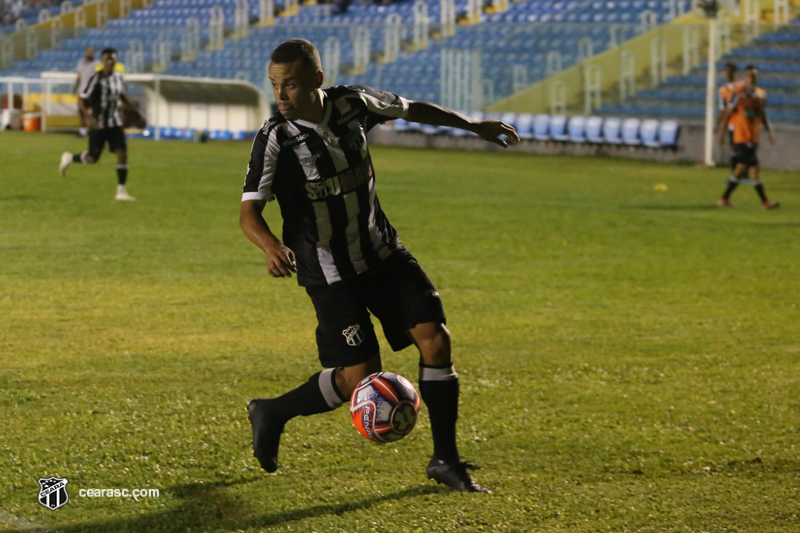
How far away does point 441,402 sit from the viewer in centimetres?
452

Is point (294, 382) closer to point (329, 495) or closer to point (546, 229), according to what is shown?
point (329, 495)

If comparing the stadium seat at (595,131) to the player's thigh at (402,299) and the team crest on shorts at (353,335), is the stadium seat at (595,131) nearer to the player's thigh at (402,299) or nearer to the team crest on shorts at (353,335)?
the player's thigh at (402,299)

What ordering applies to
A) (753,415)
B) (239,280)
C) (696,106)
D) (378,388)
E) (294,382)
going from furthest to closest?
(696,106)
(239,280)
(294,382)
(753,415)
(378,388)

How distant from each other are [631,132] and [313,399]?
81.0 ft

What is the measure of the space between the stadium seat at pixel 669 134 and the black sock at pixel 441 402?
2393 cm

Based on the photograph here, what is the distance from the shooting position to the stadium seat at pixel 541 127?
30250 millimetres

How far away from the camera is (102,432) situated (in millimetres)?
5145

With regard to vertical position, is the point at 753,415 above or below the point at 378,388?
below

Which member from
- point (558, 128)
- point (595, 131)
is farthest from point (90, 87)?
point (558, 128)

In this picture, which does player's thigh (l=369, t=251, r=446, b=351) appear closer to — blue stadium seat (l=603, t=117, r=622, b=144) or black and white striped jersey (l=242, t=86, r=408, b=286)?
black and white striped jersey (l=242, t=86, r=408, b=286)

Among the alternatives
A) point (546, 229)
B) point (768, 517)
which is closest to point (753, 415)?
point (768, 517)

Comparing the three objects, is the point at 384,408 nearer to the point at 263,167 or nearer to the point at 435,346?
the point at 435,346

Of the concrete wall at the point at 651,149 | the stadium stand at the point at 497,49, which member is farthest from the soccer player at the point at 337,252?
the stadium stand at the point at 497,49

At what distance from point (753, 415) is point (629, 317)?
277 centimetres
